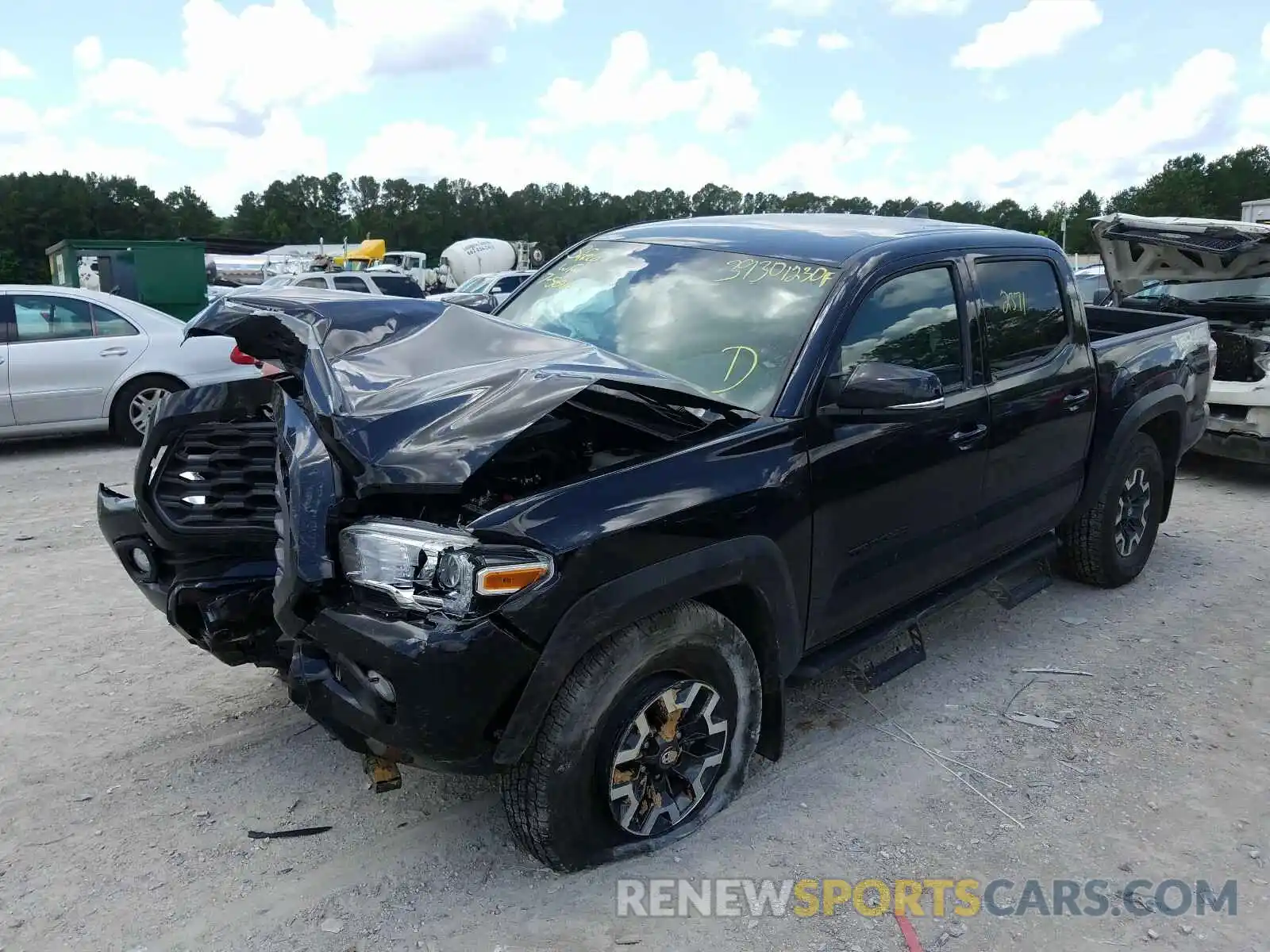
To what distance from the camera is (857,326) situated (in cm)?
331

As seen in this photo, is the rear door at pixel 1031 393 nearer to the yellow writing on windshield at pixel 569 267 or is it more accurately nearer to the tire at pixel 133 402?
the yellow writing on windshield at pixel 569 267

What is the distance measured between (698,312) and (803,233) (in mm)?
614

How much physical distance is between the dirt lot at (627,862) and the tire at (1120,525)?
1.45ft

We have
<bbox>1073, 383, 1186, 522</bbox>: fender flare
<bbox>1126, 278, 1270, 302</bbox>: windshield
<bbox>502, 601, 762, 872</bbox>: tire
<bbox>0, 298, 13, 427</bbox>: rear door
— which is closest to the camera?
<bbox>502, 601, 762, 872</bbox>: tire

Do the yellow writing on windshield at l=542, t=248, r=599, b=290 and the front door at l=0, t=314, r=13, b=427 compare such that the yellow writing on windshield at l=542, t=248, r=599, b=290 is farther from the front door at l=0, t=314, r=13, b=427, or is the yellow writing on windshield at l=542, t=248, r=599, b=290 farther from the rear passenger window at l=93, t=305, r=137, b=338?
the front door at l=0, t=314, r=13, b=427

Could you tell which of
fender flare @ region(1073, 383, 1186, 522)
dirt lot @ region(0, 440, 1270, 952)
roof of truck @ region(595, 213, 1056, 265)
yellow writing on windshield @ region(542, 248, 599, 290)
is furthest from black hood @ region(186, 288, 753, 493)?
fender flare @ region(1073, 383, 1186, 522)

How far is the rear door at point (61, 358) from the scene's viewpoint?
838 centimetres

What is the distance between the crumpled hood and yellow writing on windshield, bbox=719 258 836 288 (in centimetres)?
470

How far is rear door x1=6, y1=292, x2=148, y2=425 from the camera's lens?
27.5 ft

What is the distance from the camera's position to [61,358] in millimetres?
8477

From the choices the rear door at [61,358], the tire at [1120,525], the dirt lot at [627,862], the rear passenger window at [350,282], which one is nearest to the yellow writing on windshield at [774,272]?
the dirt lot at [627,862]

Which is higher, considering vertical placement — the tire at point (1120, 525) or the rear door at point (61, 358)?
the rear door at point (61, 358)

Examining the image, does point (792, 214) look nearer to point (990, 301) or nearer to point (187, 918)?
point (990, 301)

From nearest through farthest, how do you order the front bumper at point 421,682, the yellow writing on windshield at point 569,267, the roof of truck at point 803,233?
the front bumper at point 421,682, the roof of truck at point 803,233, the yellow writing on windshield at point 569,267
